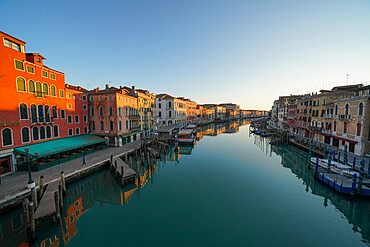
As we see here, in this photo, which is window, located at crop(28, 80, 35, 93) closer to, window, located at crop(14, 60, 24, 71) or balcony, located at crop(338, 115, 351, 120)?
window, located at crop(14, 60, 24, 71)

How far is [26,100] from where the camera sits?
19297 millimetres

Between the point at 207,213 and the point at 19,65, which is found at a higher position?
the point at 19,65

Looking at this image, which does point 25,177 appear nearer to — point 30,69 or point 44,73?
point 30,69

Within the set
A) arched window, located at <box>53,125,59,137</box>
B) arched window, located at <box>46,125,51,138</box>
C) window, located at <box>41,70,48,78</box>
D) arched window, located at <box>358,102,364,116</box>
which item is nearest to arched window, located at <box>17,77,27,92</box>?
window, located at <box>41,70,48,78</box>

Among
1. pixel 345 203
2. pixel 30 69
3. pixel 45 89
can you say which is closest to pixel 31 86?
pixel 45 89

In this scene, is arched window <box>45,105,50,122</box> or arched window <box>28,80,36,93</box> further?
arched window <box>45,105,50,122</box>

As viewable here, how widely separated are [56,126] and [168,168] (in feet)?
60.9

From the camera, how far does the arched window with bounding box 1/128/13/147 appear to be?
674 inches

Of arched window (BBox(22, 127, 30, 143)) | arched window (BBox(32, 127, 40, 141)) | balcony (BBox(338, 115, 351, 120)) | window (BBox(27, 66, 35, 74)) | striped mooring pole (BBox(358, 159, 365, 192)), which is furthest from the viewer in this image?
balcony (BBox(338, 115, 351, 120))

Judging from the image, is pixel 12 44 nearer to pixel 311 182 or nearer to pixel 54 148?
pixel 54 148

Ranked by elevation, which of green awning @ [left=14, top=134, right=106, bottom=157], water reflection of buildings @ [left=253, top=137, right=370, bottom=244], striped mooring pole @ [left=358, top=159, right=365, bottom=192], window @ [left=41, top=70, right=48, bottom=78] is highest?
window @ [left=41, top=70, right=48, bottom=78]

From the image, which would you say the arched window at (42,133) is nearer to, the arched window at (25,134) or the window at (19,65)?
the arched window at (25,134)

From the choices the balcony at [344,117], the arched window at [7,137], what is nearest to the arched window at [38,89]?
the arched window at [7,137]

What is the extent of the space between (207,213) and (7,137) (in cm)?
2323
